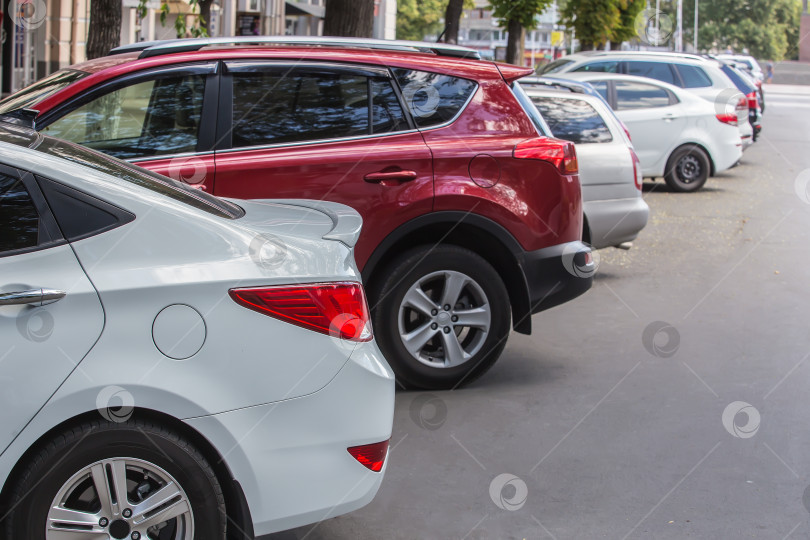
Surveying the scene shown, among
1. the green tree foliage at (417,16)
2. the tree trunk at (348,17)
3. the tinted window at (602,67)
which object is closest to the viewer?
the tree trunk at (348,17)

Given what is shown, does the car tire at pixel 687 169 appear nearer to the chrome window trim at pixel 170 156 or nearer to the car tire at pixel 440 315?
the car tire at pixel 440 315

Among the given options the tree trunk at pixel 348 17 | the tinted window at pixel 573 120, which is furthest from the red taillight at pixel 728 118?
the tinted window at pixel 573 120

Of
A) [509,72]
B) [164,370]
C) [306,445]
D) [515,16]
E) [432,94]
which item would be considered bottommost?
[306,445]

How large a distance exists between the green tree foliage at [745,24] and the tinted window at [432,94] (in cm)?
10114

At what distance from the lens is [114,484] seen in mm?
3203

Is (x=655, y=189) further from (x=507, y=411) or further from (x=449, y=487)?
(x=449, y=487)

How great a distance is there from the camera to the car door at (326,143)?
5559 mm

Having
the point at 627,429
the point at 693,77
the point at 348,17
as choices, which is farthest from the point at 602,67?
the point at 627,429

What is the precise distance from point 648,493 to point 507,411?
4.14 feet

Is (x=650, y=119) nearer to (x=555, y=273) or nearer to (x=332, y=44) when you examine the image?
(x=555, y=273)

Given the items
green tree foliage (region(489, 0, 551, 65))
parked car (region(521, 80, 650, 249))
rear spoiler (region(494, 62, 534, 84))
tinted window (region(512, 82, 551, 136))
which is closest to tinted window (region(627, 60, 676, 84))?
green tree foliage (region(489, 0, 551, 65))

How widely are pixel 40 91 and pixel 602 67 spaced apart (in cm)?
1291

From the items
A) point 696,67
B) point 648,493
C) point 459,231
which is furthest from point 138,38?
point 648,493

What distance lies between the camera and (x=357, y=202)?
567 centimetres
